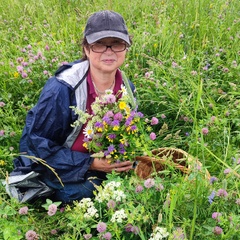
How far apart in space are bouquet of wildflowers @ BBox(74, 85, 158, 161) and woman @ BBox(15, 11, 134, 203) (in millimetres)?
170

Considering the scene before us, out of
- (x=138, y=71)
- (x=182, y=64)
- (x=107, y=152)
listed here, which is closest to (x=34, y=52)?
(x=138, y=71)

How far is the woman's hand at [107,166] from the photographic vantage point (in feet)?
6.03

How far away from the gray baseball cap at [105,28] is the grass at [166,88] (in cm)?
51

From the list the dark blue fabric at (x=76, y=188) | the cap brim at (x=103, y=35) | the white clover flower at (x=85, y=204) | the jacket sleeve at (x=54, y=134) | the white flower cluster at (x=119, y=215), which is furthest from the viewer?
the dark blue fabric at (x=76, y=188)

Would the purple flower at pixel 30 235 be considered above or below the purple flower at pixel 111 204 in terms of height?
below

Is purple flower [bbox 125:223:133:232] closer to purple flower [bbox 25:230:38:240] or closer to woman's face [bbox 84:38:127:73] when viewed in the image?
purple flower [bbox 25:230:38:240]

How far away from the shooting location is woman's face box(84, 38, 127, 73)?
183 cm

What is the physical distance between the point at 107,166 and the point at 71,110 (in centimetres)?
38

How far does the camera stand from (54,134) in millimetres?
1955

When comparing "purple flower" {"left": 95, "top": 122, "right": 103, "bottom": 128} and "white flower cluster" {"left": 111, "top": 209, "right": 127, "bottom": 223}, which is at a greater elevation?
"purple flower" {"left": 95, "top": 122, "right": 103, "bottom": 128}

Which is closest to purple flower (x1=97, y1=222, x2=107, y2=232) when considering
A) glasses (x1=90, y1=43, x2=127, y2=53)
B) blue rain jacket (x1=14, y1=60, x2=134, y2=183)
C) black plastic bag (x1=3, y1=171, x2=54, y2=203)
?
blue rain jacket (x1=14, y1=60, x2=134, y2=183)

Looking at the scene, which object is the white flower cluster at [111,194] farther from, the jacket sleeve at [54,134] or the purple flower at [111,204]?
the jacket sleeve at [54,134]

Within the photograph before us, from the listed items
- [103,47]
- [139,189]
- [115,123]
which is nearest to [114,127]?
[115,123]

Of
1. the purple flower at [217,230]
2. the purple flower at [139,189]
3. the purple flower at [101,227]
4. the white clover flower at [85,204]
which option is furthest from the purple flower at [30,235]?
the purple flower at [217,230]
